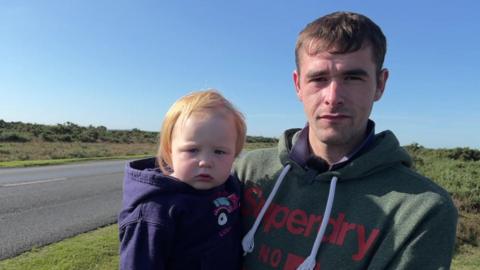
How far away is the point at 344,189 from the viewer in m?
2.03

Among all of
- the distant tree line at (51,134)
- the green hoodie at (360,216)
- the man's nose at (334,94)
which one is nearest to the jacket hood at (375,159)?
the green hoodie at (360,216)

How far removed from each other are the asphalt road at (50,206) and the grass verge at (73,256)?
Answer: 39 centimetres

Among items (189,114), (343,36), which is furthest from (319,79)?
(189,114)

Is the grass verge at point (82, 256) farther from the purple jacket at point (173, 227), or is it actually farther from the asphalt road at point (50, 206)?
the purple jacket at point (173, 227)

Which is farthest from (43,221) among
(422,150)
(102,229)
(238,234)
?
(422,150)

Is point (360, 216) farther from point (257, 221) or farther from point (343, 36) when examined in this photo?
point (343, 36)

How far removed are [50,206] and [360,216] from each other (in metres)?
9.12

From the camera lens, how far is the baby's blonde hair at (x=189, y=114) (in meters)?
2.18

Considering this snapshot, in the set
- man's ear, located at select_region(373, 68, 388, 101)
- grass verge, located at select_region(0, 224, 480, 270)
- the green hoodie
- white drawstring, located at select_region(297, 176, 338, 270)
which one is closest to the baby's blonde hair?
the green hoodie

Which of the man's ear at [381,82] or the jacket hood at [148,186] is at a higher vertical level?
the man's ear at [381,82]

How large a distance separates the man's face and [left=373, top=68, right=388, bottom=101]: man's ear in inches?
1.5

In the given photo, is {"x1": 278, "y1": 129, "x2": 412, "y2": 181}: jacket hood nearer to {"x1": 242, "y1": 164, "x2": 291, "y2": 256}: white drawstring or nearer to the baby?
{"x1": 242, "y1": 164, "x2": 291, "y2": 256}: white drawstring

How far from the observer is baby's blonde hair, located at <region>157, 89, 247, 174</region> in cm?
218

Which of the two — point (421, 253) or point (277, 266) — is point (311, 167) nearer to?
point (277, 266)
